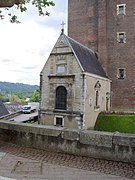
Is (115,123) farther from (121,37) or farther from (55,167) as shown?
(55,167)

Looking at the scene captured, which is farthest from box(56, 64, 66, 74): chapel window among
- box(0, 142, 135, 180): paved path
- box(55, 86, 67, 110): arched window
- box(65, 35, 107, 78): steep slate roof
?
box(0, 142, 135, 180): paved path

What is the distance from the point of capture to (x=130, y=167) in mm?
4812

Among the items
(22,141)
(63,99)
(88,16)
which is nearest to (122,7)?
(88,16)

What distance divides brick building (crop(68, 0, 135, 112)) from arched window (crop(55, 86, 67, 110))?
7.52 metres

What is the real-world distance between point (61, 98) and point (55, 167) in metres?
16.7

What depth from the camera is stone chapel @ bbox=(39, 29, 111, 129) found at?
19.9m

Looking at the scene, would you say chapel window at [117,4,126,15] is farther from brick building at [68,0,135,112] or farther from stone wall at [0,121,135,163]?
stone wall at [0,121,135,163]

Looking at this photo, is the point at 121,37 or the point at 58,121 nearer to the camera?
the point at 58,121

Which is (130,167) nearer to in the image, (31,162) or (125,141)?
(125,141)

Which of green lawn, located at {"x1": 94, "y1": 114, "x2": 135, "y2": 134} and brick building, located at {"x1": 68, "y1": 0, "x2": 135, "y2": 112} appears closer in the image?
green lawn, located at {"x1": 94, "y1": 114, "x2": 135, "y2": 134}

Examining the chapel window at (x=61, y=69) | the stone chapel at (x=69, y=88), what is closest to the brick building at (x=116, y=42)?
the stone chapel at (x=69, y=88)

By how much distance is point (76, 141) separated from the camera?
18.4 feet

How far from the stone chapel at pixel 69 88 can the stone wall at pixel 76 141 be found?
44.2 ft

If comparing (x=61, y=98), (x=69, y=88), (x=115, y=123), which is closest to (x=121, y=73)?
(x=115, y=123)
